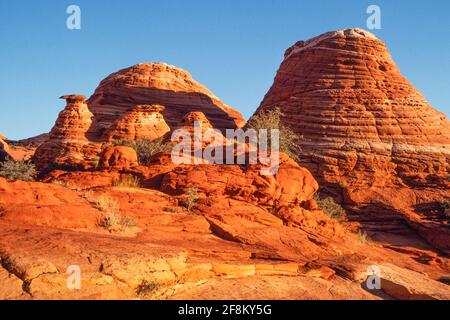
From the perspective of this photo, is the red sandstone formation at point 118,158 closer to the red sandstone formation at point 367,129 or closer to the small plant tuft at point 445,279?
the small plant tuft at point 445,279

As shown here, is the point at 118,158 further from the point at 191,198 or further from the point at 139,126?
the point at 139,126

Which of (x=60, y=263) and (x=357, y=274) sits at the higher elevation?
(x=60, y=263)

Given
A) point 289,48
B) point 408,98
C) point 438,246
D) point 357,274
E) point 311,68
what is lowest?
point 438,246

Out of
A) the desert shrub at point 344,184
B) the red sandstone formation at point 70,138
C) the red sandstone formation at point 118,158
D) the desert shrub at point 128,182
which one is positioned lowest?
the desert shrub at point 344,184

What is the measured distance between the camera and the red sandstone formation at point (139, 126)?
1025 inches

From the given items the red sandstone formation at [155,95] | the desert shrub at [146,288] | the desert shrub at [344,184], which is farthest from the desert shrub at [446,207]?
the red sandstone formation at [155,95]

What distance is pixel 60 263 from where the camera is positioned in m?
6.05

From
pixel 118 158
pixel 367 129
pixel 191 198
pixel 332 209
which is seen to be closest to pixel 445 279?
pixel 191 198

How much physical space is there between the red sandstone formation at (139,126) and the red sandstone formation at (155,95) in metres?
6.89

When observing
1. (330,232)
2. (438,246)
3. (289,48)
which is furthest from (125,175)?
(289,48)

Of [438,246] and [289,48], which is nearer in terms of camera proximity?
[438,246]

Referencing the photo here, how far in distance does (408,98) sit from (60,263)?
2471 centimetres

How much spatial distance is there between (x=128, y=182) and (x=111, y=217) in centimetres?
399
